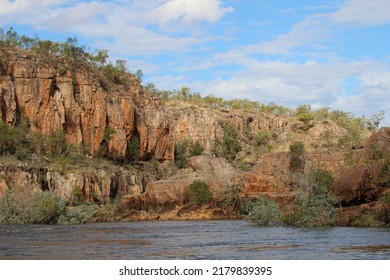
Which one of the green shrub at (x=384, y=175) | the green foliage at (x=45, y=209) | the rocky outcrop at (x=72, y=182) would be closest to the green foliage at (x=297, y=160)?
the rocky outcrop at (x=72, y=182)

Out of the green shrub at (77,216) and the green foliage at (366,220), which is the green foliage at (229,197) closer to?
the green shrub at (77,216)

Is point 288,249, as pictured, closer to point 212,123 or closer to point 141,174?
point 141,174

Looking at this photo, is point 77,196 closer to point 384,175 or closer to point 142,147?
point 142,147

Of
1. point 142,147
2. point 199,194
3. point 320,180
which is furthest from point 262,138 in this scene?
point 320,180

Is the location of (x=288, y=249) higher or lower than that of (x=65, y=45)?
lower

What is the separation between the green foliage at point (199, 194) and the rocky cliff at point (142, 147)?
123 cm

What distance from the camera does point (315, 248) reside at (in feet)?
131

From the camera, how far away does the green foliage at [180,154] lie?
140125mm

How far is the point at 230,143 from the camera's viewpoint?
15550 cm

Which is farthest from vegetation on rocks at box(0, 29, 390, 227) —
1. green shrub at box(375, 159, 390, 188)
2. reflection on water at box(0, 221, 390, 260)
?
reflection on water at box(0, 221, 390, 260)

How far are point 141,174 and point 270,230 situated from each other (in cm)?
7002

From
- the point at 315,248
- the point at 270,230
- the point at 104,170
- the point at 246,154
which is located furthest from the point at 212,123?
the point at 315,248

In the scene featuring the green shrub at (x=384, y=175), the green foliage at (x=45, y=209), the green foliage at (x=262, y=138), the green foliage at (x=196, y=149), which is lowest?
the green foliage at (x=45, y=209)
